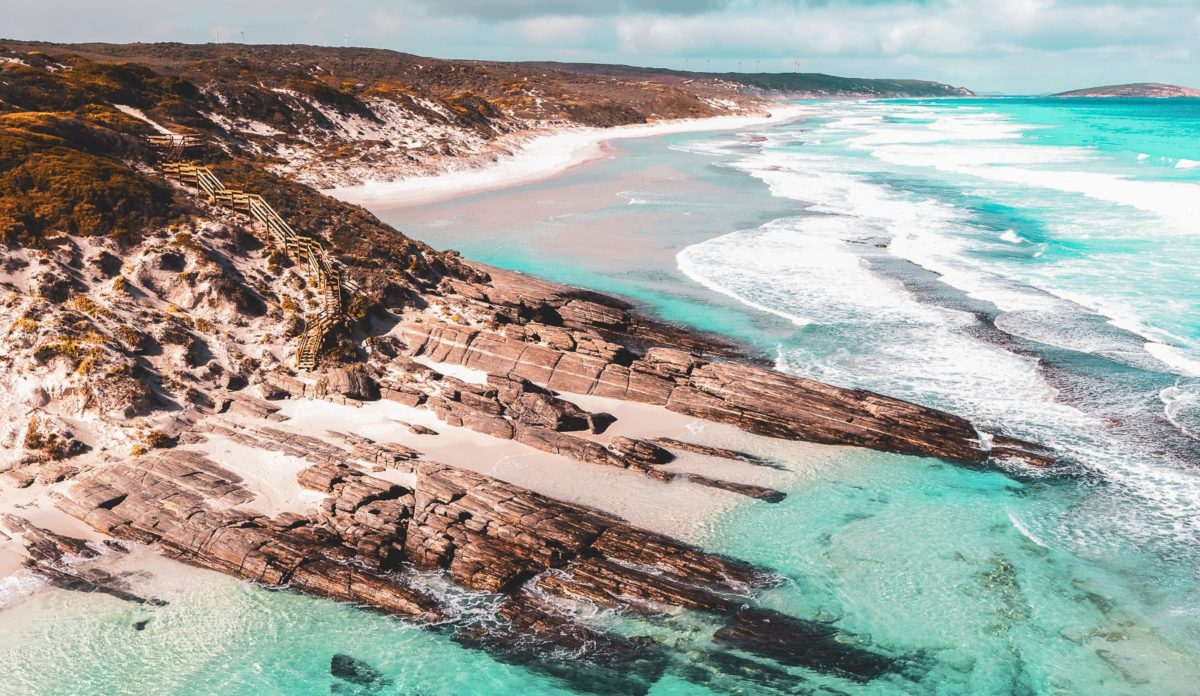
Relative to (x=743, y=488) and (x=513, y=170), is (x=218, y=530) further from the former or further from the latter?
(x=513, y=170)

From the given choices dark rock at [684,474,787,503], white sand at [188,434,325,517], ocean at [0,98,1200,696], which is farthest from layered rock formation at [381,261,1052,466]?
white sand at [188,434,325,517]

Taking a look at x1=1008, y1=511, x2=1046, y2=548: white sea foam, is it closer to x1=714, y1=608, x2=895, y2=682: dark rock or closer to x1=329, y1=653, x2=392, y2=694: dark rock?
x1=714, y1=608, x2=895, y2=682: dark rock

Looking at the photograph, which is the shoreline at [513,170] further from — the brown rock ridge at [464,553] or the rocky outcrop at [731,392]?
the brown rock ridge at [464,553]

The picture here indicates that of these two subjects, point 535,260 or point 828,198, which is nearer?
point 535,260

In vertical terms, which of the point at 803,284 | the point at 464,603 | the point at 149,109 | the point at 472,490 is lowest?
the point at 464,603

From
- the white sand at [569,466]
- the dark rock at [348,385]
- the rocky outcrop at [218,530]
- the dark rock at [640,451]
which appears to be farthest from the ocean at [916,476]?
the dark rock at [348,385]

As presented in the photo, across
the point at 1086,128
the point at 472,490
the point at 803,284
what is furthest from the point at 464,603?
the point at 1086,128

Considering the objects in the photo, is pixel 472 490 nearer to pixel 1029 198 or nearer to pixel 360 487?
pixel 360 487
